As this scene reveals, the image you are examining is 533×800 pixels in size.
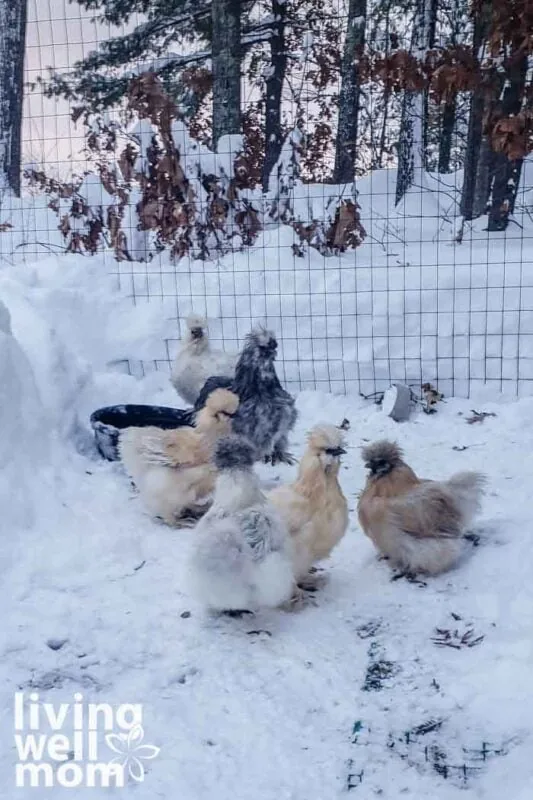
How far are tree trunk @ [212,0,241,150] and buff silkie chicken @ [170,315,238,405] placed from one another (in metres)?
4.16

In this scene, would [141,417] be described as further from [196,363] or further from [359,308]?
[359,308]

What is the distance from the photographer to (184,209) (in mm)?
7336

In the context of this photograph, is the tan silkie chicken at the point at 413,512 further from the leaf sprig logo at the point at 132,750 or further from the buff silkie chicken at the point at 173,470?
the leaf sprig logo at the point at 132,750

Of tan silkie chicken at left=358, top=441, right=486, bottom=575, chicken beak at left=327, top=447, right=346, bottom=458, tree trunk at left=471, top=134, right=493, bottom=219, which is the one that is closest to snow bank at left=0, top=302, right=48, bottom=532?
chicken beak at left=327, top=447, right=346, bottom=458

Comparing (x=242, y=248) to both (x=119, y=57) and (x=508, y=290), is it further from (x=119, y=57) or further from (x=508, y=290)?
(x=119, y=57)

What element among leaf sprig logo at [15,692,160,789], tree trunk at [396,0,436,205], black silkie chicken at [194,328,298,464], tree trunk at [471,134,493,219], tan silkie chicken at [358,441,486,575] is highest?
tree trunk at [396,0,436,205]

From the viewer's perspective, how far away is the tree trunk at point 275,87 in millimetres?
10781

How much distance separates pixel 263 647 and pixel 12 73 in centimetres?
937

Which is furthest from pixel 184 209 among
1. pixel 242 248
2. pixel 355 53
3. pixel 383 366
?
pixel 355 53

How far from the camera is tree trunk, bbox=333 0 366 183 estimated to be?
32.1 feet

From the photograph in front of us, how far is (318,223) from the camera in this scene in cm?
759

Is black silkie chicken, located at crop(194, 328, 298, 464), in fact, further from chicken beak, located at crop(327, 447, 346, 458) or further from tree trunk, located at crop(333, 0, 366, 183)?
tree trunk, located at crop(333, 0, 366, 183)

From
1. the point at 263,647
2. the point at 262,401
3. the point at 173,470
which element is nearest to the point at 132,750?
the point at 263,647

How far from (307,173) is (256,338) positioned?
713 centimetres
